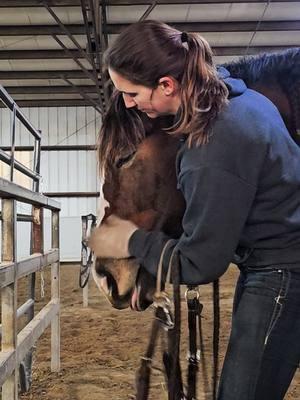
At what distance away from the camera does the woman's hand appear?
1.26 meters

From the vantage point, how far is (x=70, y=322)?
5.42 m

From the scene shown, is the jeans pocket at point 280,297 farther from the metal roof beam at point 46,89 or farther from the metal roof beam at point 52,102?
the metal roof beam at point 52,102

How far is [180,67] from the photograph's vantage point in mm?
1163

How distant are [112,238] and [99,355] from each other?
2978mm

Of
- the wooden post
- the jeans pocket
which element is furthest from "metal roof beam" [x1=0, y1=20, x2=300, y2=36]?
the jeans pocket

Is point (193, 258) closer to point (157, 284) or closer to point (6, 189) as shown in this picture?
point (157, 284)

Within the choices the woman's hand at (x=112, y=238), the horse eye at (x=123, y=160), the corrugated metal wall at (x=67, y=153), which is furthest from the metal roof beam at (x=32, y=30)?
the woman's hand at (x=112, y=238)

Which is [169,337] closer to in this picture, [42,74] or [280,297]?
[280,297]

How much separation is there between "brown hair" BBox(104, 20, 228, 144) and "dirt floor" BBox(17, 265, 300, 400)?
1.27 m

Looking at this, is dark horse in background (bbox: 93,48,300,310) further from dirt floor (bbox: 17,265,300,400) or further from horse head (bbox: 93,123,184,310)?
dirt floor (bbox: 17,265,300,400)

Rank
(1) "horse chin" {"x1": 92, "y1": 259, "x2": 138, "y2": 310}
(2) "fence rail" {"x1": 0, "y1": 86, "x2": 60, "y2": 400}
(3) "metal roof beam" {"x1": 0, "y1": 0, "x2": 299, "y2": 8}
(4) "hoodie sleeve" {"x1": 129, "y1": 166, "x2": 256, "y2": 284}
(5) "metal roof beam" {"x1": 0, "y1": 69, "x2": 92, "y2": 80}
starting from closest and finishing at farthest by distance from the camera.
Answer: (4) "hoodie sleeve" {"x1": 129, "y1": 166, "x2": 256, "y2": 284} → (1) "horse chin" {"x1": 92, "y1": 259, "x2": 138, "y2": 310} → (2) "fence rail" {"x1": 0, "y1": 86, "x2": 60, "y2": 400} → (3) "metal roof beam" {"x1": 0, "y1": 0, "x2": 299, "y2": 8} → (5) "metal roof beam" {"x1": 0, "y1": 69, "x2": 92, "y2": 80}

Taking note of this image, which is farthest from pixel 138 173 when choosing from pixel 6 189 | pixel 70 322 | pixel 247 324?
pixel 70 322

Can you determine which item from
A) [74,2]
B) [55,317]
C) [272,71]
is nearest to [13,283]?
[272,71]

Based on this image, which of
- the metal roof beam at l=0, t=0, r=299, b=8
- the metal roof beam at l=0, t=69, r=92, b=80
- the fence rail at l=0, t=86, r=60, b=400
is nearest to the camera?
the fence rail at l=0, t=86, r=60, b=400
